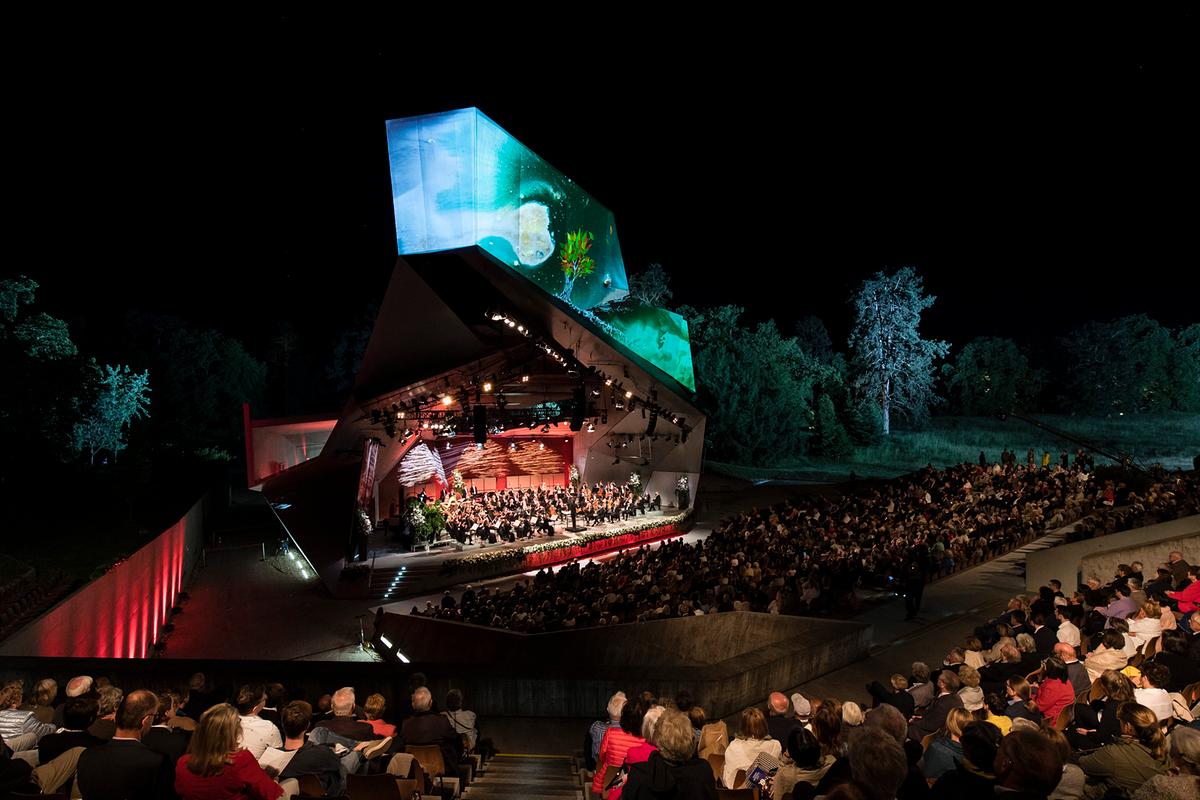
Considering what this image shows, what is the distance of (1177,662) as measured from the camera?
456 centimetres

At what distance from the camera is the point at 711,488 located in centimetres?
2920

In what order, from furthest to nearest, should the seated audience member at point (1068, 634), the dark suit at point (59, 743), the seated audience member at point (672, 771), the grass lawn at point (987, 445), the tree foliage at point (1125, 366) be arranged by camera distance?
the tree foliage at point (1125, 366) → the grass lawn at point (987, 445) → the seated audience member at point (1068, 634) → the dark suit at point (59, 743) → the seated audience member at point (672, 771)

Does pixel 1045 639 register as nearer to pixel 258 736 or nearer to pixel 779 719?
pixel 779 719

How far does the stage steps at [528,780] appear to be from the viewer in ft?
14.6

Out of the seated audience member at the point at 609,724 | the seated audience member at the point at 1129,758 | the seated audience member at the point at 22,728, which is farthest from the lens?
the seated audience member at the point at 609,724

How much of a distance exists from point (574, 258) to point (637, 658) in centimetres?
1330

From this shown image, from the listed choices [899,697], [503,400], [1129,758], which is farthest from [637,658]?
[503,400]

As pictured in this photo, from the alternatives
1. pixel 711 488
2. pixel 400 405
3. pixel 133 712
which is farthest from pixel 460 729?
pixel 711 488

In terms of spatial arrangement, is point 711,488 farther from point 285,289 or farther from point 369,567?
point 285,289

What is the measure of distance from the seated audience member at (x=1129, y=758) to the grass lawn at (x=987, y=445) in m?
28.1

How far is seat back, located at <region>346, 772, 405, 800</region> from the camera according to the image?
318 cm

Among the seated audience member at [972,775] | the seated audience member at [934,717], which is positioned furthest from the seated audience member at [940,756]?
the seated audience member at [934,717]

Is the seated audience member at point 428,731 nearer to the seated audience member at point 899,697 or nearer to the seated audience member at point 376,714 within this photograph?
the seated audience member at point 376,714

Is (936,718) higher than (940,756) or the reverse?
the reverse
